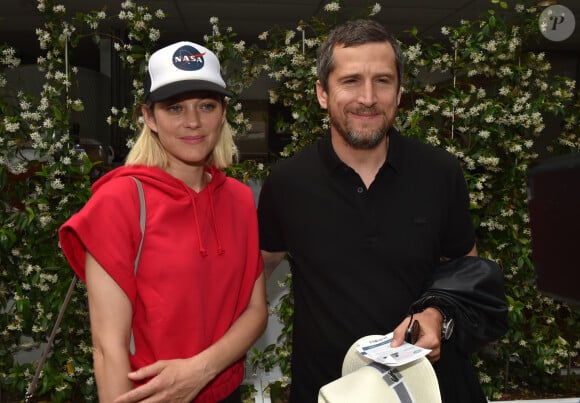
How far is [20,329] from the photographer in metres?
3.00

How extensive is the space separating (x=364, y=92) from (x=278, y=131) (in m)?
1.62

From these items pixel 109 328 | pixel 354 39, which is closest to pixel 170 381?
pixel 109 328

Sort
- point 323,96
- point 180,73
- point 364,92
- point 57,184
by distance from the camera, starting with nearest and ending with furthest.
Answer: point 180,73 → point 364,92 → point 323,96 → point 57,184

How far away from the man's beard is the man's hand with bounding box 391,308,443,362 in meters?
0.47

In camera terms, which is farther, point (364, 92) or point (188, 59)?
point (364, 92)

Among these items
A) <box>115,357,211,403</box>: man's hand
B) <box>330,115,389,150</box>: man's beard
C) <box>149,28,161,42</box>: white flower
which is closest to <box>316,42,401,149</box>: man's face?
<box>330,115,389,150</box>: man's beard

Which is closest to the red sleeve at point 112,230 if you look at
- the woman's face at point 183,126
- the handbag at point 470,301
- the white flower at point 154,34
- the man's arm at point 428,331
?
the woman's face at point 183,126

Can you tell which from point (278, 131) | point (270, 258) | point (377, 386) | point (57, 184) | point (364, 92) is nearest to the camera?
point (377, 386)

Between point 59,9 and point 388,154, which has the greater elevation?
point 59,9

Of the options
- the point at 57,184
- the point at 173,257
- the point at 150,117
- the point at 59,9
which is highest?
the point at 59,9

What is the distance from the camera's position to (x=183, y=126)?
132 centimetres

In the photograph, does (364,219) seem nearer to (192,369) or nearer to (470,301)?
(470,301)

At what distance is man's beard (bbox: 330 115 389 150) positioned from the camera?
4.90ft

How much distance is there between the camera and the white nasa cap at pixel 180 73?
1.28 meters
